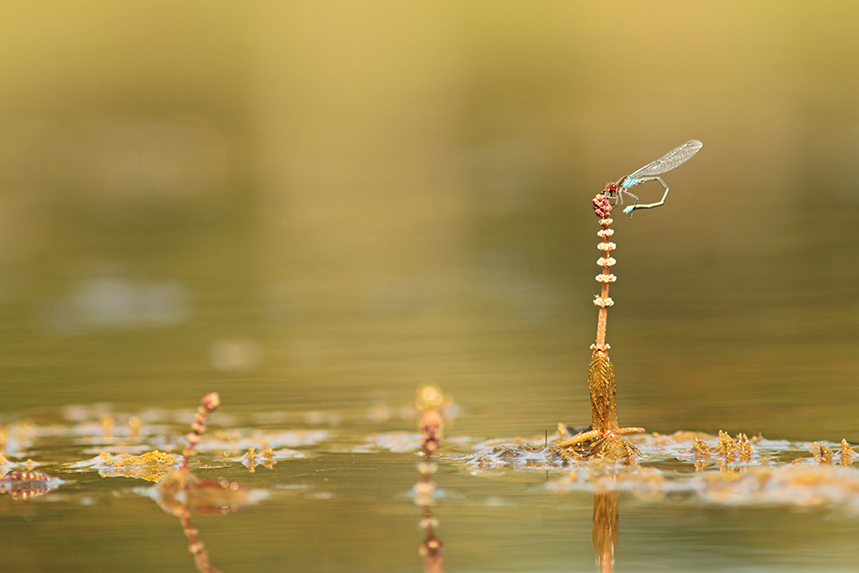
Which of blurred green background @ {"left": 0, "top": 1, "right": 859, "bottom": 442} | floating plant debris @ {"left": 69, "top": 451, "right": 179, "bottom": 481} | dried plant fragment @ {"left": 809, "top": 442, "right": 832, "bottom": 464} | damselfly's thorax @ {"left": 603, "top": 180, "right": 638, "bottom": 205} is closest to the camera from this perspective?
dried plant fragment @ {"left": 809, "top": 442, "right": 832, "bottom": 464}

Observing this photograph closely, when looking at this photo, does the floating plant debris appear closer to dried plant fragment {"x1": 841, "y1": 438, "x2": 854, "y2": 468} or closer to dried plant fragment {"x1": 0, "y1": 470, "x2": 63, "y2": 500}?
dried plant fragment {"x1": 0, "y1": 470, "x2": 63, "y2": 500}

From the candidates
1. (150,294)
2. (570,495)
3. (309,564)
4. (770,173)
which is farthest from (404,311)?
(770,173)

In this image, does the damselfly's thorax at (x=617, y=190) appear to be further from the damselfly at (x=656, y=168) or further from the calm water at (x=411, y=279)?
the calm water at (x=411, y=279)

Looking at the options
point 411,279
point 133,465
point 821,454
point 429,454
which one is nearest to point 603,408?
point 821,454

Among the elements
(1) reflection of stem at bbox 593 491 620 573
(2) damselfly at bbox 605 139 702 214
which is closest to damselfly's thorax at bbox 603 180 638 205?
(2) damselfly at bbox 605 139 702 214

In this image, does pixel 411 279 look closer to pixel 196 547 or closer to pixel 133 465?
pixel 133 465
